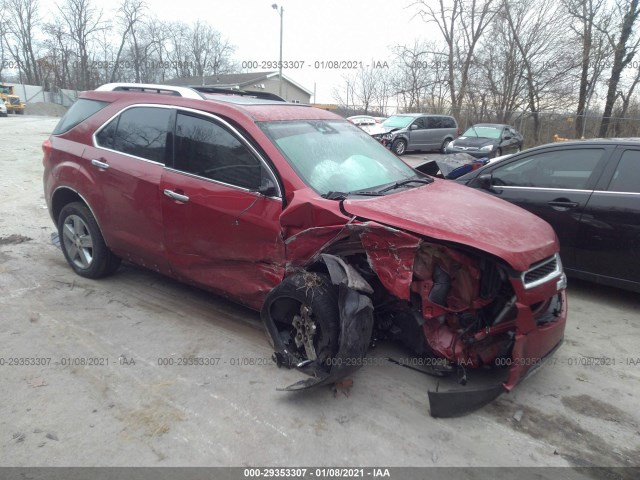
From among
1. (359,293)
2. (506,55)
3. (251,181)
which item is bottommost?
(359,293)

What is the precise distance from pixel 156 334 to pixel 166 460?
1.46 metres

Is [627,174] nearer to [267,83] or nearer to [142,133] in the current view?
[142,133]

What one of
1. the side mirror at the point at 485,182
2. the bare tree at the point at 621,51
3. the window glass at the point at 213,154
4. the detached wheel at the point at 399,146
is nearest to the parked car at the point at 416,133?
the detached wheel at the point at 399,146

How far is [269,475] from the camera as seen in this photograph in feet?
7.85

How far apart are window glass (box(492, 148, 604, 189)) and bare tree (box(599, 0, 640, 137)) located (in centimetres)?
2046

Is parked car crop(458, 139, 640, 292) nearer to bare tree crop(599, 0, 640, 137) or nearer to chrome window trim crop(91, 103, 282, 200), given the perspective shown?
chrome window trim crop(91, 103, 282, 200)

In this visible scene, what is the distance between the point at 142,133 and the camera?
164 inches

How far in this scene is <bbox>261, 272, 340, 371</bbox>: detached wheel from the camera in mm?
2967

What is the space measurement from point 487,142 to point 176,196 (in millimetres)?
16563

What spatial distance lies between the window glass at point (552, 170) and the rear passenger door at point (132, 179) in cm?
358

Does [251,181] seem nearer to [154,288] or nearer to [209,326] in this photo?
[209,326]

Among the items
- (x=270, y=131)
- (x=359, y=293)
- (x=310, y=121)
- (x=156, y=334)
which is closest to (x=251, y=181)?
(x=270, y=131)

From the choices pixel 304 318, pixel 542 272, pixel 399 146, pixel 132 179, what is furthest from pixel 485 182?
pixel 399 146

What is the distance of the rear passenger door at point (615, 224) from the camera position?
4246 millimetres
